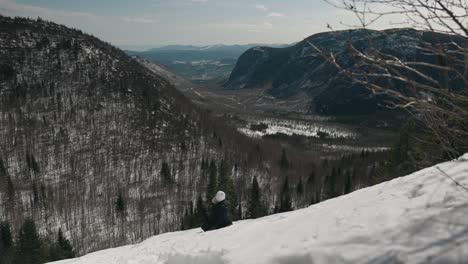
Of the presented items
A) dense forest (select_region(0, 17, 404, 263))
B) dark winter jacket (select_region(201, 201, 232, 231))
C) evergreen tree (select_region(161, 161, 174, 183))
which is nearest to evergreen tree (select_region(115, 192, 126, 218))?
dense forest (select_region(0, 17, 404, 263))

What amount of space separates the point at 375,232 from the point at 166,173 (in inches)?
3396

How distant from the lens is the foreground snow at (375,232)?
17.5ft

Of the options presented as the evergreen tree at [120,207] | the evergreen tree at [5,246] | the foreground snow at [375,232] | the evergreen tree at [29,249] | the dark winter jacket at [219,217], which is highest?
the foreground snow at [375,232]

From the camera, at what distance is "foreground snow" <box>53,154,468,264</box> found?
533cm

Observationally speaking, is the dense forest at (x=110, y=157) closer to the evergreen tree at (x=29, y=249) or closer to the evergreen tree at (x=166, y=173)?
the evergreen tree at (x=166, y=173)

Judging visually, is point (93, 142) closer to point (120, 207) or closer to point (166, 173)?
point (166, 173)

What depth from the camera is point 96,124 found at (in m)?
103

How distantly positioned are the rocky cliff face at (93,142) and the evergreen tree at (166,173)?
1.24 ft

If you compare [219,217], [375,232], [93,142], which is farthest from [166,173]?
[375,232]

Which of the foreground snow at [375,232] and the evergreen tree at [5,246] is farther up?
the foreground snow at [375,232]

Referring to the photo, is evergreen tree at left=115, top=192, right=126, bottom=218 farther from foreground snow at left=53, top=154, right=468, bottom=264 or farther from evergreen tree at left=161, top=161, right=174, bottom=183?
foreground snow at left=53, top=154, right=468, bottom=264

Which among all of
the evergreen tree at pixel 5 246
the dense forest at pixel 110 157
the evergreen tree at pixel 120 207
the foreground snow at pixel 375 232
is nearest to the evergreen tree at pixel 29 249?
the evergreen tree at pixel 5 246

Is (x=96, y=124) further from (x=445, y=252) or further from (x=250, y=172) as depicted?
(x=445, y=252)

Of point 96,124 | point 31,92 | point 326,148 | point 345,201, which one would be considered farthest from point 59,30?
point 345,201
